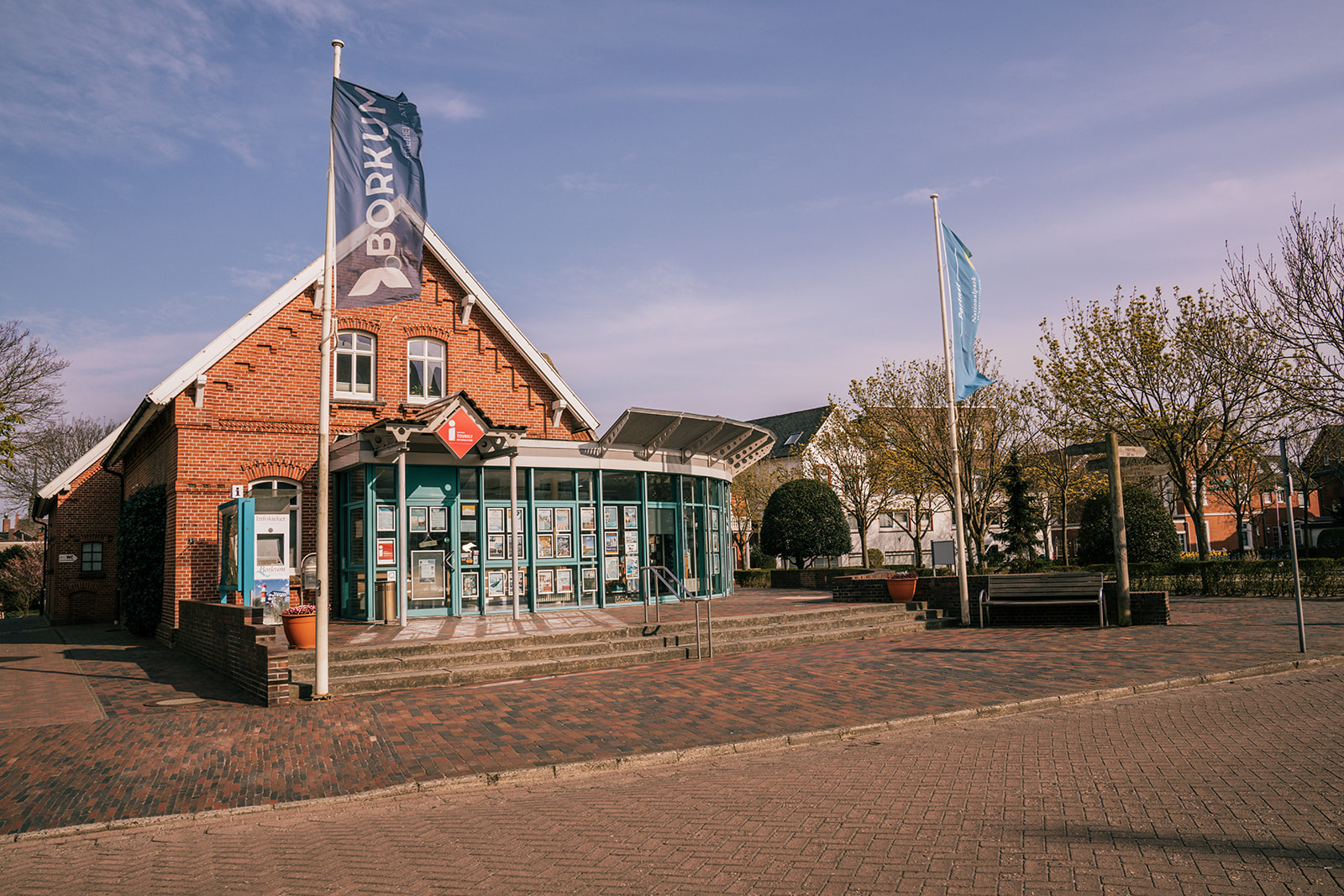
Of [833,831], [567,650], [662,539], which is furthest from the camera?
[662,539]

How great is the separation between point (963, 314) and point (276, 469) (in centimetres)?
1425

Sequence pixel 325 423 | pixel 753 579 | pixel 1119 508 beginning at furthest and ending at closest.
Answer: pixel 753 579 → pixel 1119 508 → pixel 325 423

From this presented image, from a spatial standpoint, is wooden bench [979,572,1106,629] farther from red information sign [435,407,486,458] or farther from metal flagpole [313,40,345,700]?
metal flagpole [313,40,345,700]

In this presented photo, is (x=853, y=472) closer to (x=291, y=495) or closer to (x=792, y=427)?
(x=792, y=427)

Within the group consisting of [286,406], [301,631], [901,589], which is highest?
[286,406]

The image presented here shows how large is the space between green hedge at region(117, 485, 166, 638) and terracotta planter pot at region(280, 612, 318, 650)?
8989 mm

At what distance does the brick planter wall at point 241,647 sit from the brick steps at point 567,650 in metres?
0.38

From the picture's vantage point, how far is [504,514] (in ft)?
55.9

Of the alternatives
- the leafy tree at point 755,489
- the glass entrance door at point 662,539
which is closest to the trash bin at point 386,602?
the glass entrance door at point 662,539

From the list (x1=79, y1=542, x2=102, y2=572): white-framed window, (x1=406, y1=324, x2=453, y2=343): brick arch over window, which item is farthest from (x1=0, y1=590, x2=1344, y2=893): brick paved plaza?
(x1=79, y1=542, x2=102, y2=572): white-framed window

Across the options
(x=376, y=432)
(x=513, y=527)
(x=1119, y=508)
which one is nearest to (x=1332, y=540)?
(x=1119, y=508)

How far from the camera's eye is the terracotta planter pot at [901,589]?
17203mm

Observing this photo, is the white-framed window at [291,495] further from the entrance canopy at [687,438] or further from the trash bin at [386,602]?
the entrance canopy at [687,438]

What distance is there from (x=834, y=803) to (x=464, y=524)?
1189cm
